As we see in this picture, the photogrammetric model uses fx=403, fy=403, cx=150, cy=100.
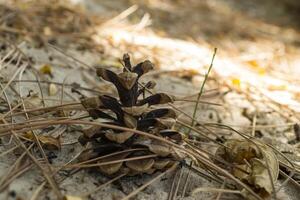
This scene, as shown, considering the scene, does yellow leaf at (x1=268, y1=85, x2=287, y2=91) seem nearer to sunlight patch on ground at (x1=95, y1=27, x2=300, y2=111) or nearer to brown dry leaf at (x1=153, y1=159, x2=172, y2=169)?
sunlight patch on ground at (x1=95, y1=27, x2=300, y2=111)

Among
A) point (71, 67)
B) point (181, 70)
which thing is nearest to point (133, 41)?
point (181, 70)

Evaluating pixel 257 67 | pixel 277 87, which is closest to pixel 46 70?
pixel 277 87

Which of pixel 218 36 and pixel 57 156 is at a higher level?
pixel 218 36

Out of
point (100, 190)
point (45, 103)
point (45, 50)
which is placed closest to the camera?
point (100, 190)

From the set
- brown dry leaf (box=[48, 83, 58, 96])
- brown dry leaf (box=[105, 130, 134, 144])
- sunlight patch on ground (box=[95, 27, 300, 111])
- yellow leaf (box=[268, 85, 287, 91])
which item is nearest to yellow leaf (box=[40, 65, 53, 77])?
brown dry leaf (box=[48, 83, 58, 96])

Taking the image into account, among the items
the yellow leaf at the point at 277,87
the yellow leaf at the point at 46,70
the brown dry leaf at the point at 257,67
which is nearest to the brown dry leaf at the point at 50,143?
the yellow leaf at the point at 46,70

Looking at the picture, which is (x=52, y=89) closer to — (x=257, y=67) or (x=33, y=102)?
(x=33, y=102)

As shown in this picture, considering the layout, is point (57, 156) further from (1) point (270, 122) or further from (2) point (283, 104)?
(2) point (283, 104)
